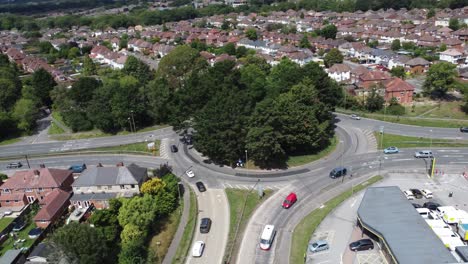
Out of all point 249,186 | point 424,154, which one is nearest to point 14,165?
point 249,186

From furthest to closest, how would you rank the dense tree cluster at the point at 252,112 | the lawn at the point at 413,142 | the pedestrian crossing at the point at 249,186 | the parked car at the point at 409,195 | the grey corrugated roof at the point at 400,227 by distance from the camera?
the lawn at the point at 413,142 < the dense tree cluster at the point at 252,112 < the pedestrian crossing at the point at 249,186 < the parked car at the point at 409,195 < the grey corrugated roof at the point at 400,227

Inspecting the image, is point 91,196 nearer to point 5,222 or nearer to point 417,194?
point 5,222

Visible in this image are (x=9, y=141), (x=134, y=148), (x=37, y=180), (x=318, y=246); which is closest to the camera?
(x=318, y=246)

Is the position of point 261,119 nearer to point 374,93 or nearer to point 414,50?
point 374,93

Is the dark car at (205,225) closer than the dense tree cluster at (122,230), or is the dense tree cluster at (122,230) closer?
the dense tree cluster at (122,230)

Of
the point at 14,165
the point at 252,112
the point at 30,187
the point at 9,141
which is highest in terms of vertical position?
the point at 252,112

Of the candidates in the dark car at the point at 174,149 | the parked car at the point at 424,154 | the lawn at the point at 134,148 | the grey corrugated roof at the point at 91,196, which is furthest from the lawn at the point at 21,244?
the parked car at the point at 424,154

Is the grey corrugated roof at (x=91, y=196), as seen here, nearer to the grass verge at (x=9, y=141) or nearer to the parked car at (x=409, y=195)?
the grass verge at (x=9, y=141)

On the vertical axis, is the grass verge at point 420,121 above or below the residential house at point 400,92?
below
